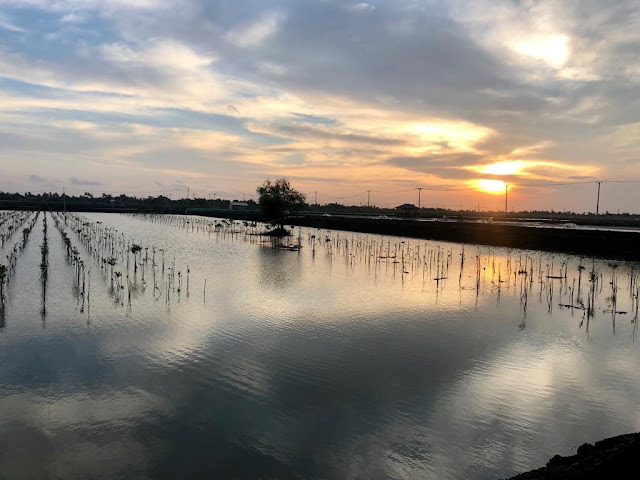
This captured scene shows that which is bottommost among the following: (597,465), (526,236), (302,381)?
(302,381)

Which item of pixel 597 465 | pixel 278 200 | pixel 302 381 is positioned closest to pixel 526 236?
pixel 278 200

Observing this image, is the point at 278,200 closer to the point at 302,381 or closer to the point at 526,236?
the point at 526,236

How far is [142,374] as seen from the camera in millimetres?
10562

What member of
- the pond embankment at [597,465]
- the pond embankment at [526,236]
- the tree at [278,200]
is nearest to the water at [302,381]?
the pond embankment at [597,465]

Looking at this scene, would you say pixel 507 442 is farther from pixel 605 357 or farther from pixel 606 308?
pixel 606 308

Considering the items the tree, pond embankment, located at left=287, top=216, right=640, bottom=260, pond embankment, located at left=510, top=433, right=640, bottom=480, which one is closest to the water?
pond embankment, located at left=510, top=433, right=640, bottom=480

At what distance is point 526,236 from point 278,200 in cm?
2864

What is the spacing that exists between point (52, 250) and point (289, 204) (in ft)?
99.5

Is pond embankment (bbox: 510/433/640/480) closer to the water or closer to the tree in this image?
the water

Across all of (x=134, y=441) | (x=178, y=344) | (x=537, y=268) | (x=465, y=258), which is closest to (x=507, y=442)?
(x=134, y=441)

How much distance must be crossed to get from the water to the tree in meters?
36.5

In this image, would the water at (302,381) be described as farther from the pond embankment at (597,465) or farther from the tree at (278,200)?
the tree at (278,200)

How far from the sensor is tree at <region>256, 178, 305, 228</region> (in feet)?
189

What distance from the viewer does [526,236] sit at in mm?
48188
